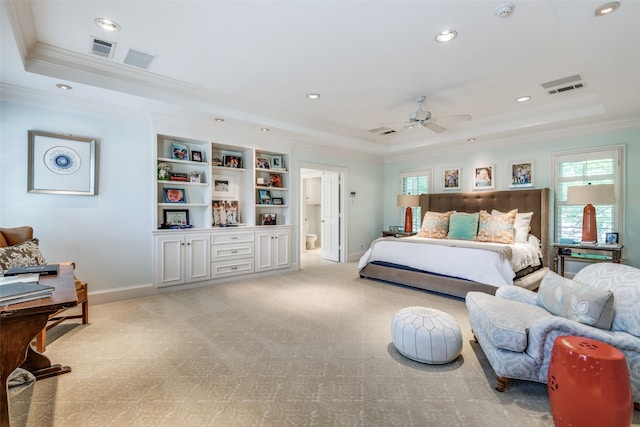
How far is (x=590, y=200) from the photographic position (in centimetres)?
419

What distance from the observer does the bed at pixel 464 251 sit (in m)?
3.81

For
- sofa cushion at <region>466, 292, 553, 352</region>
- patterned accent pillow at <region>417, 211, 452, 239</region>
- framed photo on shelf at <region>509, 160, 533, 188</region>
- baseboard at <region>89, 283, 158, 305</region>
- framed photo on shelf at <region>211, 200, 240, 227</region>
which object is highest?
framed photo on shelf at <region>509, 160, 533, 188</region>

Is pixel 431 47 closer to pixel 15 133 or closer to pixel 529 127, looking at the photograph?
pixel 529 127

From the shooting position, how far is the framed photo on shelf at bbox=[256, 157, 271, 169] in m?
5.48

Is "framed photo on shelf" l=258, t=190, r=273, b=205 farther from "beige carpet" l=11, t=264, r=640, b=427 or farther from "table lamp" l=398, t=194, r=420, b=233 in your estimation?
"table lamp" l=398, t=194, r=420, b=233

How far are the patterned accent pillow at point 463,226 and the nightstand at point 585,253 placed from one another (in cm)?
112

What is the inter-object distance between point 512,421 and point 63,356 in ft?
10.5

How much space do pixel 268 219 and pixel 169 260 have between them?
1.82m

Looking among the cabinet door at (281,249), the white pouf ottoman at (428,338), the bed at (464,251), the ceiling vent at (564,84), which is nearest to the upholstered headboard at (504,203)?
the bed at (464,251)

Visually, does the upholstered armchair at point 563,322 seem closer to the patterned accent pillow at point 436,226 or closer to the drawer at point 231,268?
the patterned accent pillow at point 436,226

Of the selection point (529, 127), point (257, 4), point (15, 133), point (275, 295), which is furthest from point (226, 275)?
point (529, 127)

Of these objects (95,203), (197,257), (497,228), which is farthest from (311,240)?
(95,203)

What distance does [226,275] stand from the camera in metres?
4.88

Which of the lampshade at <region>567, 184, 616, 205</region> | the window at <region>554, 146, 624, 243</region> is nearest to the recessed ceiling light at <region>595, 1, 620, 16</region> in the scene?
the lampshade at <region>567, 184, 616, 205</region>
